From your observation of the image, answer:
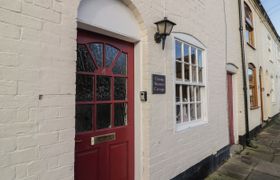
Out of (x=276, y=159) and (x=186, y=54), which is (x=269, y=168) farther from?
(x=186, y=54)

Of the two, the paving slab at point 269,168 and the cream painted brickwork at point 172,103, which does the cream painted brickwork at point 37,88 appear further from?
the paving slab at point 269,168

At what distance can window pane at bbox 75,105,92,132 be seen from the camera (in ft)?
8.09

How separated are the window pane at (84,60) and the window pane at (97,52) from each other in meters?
0.09

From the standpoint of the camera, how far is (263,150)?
698 cm

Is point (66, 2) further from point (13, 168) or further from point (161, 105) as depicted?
point (161, 105)

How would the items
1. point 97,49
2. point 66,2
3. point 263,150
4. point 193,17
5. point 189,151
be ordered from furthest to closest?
point 263,150 < point 193,17 < point 189,151 < point 97,49 < point 66,2

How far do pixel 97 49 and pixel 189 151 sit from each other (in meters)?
2.62

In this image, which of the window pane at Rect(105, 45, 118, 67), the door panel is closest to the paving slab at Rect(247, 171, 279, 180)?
the door panel

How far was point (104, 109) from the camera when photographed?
2.79 m

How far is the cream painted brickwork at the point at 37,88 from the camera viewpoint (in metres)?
1.71

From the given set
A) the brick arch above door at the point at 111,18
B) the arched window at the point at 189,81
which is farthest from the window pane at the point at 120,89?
the arched window at the point at 189,81

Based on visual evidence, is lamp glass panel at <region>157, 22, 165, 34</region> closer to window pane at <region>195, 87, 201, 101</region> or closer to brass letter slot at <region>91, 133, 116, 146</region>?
brass letter slot at <region>91, 133, 116, 146</region>

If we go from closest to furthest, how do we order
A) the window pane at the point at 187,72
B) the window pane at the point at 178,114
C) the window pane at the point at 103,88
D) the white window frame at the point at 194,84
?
1. the window pane at the point at 103,88
2. the white window frame at the point at 194,84
3. the window pane at the point at 178,114
4. the window pane at the point at 187,72

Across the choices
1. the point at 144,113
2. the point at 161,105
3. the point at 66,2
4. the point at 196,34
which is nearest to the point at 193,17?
the point at 196,34
